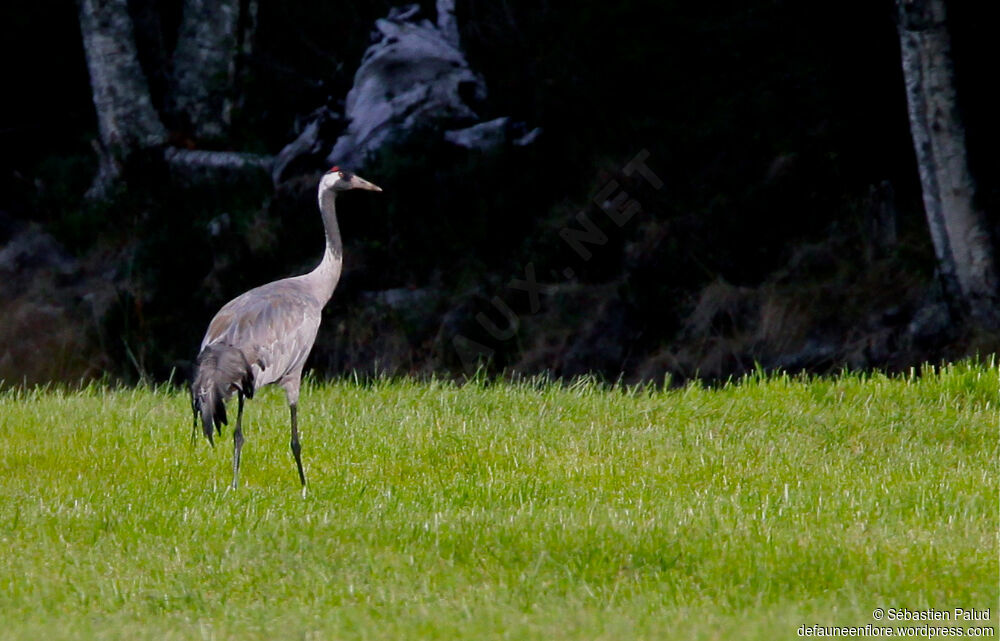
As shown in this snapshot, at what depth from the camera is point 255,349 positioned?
8.76 meters

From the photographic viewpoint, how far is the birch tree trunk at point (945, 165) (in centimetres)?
1323

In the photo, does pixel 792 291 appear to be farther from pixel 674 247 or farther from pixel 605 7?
pixel 605 7

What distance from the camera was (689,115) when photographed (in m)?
16.5

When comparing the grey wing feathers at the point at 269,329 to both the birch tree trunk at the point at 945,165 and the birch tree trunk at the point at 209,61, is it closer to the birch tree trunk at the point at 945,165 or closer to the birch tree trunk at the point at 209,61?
the birch tree trunk at the point at 945,165

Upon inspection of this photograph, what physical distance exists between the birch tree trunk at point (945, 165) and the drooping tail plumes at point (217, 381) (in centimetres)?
760

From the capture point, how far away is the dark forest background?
1462 cm

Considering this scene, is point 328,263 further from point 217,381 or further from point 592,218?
point 592,218

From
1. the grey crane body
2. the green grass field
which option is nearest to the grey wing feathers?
the grey crane body

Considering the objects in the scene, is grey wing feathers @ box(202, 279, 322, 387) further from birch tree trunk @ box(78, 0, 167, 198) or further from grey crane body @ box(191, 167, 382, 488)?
birch tree trunk @ box(78, 0, 167, 198)

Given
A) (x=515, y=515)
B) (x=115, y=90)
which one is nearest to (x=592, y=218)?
(x=115, y=90)

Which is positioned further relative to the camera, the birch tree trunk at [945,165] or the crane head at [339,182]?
the birch tree trunk at [945,165]

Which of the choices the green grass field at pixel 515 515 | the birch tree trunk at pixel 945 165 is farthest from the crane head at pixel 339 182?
the birch tree trunk at pixel 945 165

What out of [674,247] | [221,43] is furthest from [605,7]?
[221,43]

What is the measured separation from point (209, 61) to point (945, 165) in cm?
1048
